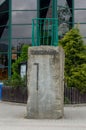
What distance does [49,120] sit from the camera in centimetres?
1544

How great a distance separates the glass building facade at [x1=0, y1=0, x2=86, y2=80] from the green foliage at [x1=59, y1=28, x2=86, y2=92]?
391 inches

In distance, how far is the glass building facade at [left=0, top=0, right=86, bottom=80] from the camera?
32.9 m

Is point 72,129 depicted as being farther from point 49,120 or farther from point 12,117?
point 12,117

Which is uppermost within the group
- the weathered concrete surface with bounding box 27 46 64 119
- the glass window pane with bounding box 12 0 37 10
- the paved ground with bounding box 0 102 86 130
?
the glass window pane with bounding box 12 0 37 10

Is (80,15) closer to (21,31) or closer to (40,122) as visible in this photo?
(21,31)

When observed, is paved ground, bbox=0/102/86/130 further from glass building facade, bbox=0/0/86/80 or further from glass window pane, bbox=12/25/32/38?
glass window pane, bbox=12/25/32/38

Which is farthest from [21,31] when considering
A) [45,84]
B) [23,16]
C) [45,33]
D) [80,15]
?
[45,84]

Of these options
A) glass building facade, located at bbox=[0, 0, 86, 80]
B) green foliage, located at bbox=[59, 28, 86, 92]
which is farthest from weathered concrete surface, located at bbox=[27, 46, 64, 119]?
glass building facade, located at bbox=[0, 0, 86, 80]

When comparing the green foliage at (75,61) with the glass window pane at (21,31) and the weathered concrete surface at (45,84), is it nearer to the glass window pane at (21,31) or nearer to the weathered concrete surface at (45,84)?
the weathered concrete surface at (45,84)

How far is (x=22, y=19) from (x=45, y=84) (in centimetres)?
1856

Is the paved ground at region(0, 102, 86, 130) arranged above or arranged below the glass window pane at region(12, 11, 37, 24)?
below

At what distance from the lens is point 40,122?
1482cm

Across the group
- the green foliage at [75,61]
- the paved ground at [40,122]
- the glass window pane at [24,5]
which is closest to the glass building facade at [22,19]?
the glass window pane at [24,5]

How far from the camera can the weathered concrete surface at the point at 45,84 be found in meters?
15.9
